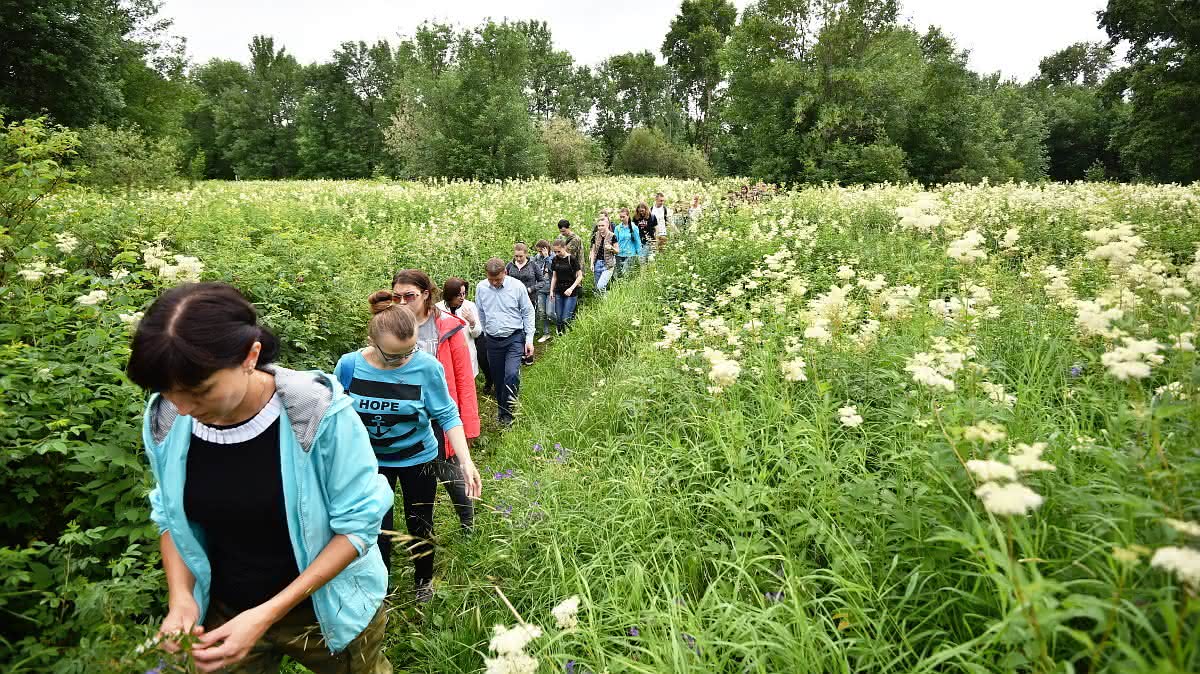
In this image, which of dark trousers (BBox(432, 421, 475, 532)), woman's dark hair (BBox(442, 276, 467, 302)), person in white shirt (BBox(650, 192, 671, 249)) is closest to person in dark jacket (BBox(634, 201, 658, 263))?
person in white shirt (BBox(650, 192, 671, 249))

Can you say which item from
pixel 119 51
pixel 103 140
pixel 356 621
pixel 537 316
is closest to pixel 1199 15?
pixel 537 316

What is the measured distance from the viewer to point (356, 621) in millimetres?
1945

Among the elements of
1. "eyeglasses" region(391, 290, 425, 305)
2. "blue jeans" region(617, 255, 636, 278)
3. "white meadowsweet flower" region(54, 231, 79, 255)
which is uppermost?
"white meadowsweet flower" region(54, 231, 79, 255)

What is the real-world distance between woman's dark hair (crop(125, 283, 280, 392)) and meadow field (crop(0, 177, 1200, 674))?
2.89 ft

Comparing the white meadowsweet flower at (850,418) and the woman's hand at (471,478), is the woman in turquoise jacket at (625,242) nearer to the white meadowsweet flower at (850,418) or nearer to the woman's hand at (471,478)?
the woman's hand at (471,478)

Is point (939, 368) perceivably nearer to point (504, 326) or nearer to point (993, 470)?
point (993, 470)

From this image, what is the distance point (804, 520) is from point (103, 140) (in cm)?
2374

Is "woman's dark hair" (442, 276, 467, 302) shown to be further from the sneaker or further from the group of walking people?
the group of walking people

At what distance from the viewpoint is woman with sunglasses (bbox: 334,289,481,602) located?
3.10 metres

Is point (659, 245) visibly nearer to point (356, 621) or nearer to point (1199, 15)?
point (356, 621)

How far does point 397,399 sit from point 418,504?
0.77 meters

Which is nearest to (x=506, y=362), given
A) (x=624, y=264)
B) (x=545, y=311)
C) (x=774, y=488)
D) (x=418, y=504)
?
(x=418, y=504)

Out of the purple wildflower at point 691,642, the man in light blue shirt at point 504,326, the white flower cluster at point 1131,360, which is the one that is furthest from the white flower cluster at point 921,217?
the man in light blue shirt at point 504,326

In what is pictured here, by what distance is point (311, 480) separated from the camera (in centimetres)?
177
